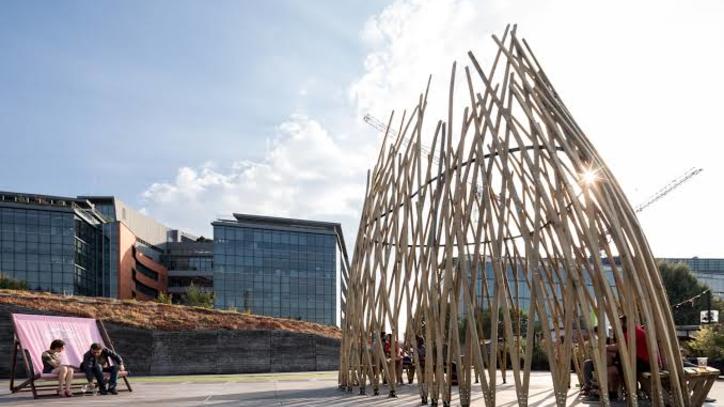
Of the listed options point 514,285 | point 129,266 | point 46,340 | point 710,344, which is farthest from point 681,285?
point 129,266

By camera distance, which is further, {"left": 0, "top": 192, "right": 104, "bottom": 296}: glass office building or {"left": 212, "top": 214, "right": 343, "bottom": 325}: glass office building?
{"left": 212, "top": 214, "right": 343, "bottom": 325}: glass office building

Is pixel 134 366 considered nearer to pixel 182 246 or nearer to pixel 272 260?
pixel 272 260

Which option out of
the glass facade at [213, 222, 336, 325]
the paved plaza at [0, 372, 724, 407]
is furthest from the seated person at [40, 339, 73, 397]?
the glass facade at [213, 222, 336, 325]

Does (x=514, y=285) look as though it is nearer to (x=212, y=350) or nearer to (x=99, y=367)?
(x=212, y=350)

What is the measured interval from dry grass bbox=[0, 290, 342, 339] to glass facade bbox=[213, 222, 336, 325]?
48776 millimetres

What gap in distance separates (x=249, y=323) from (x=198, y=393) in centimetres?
1230

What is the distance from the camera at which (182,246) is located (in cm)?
9681

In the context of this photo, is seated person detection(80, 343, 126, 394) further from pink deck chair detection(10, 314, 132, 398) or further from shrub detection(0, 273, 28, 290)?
shrub detection(0, 273, 28, 290)

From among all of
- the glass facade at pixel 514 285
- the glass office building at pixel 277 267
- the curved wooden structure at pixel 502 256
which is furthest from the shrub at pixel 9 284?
the curved wooden structure at pixel 502 256

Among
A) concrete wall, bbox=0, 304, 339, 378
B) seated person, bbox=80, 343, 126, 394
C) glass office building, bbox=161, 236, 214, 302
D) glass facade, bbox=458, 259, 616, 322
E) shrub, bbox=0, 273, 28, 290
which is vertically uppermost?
glass office building, bbox=161, 236, 214, 302

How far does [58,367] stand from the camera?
38.1 ft

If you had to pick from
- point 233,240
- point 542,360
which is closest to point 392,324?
point 542,360

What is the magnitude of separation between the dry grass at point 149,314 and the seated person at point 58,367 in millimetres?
9859

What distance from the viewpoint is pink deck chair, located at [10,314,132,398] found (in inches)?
460
